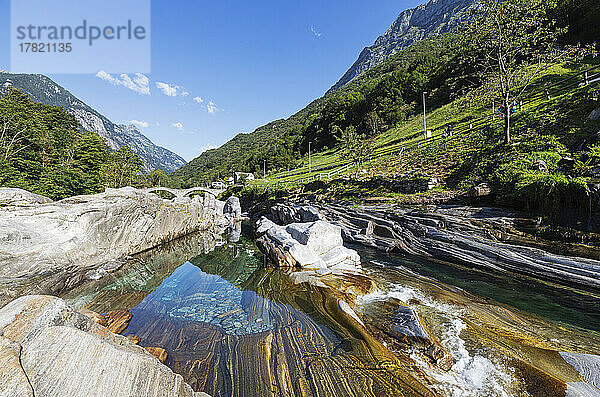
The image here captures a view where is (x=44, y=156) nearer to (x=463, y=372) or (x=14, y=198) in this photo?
(x=14, y=198)

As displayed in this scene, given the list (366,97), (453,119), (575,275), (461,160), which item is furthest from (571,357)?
(366,97)

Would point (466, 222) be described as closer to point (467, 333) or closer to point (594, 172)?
point (594, 172)

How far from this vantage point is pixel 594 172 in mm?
9836

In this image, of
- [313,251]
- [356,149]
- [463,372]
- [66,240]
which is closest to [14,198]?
[66,240]

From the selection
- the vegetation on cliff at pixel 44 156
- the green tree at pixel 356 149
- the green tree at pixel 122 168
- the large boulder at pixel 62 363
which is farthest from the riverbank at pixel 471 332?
the green tree at pixel 122 168

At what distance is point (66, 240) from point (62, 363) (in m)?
12.2

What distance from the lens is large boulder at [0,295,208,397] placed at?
3002 mm

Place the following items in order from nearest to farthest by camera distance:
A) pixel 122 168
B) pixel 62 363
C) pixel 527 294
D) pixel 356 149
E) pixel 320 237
Result: pixel 62 363, pixel 527 294, pixel 320 237, pixel 356 149, pixel 122 168

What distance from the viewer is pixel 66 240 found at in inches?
482

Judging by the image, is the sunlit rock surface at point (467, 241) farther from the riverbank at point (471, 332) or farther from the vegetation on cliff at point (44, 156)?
the vegetation on cliff at point (44, 156)

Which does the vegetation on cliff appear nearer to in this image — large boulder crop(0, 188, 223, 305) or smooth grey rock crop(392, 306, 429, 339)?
large boulder crop(0, 188, 223, 305)

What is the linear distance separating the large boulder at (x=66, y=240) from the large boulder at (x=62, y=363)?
8231 millimetres

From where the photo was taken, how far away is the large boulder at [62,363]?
3002 mm

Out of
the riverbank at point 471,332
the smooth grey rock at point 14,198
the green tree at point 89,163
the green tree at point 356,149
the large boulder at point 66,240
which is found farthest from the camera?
the green tree at point 356,149
